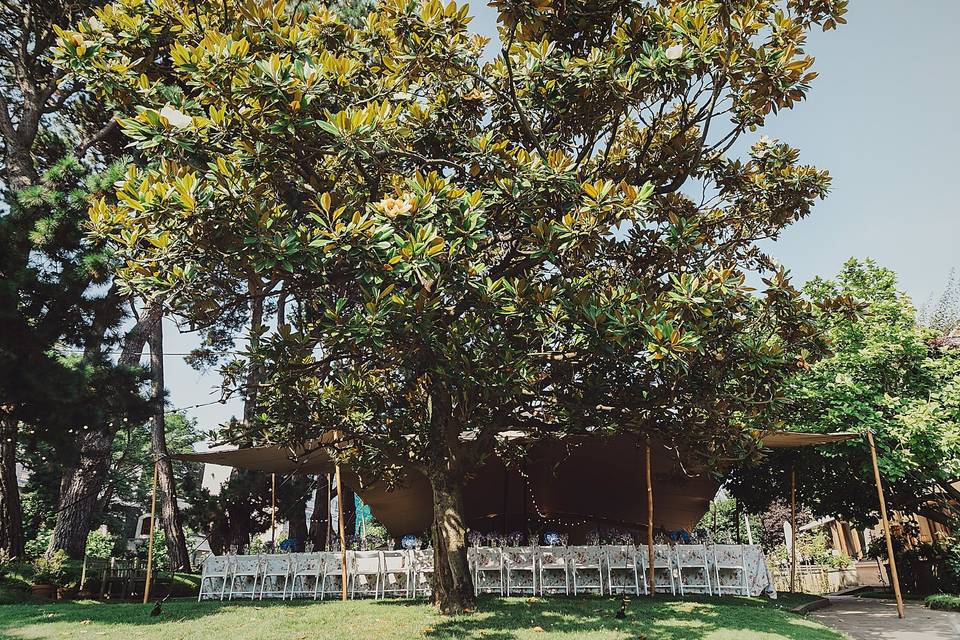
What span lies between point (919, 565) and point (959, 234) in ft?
60.3

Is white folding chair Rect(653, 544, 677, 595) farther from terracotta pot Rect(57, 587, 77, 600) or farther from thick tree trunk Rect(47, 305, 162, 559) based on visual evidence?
thick tree trunk Rect(47, 305, 162, 559)

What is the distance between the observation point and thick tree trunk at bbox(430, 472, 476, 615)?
6973 mm

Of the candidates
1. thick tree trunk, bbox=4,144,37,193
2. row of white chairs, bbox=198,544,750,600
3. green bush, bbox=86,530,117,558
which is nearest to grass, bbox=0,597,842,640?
row of white chairs, bbox=198,544,750,600

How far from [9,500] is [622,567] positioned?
980cm

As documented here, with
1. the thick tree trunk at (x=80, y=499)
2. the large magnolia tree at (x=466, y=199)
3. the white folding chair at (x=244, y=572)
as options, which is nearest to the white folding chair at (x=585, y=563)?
the large magnolia tree at (x=466, y=199)

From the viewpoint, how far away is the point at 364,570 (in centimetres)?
975

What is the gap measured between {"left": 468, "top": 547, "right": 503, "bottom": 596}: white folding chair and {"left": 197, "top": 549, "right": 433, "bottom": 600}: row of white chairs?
716mm

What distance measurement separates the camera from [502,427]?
7258mm

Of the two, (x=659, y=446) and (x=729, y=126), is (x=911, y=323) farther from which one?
(x=729, y=126)

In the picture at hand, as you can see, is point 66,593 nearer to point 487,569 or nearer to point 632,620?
point 487,569

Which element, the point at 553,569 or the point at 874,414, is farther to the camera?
the point at 874,414

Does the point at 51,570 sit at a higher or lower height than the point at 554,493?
lower

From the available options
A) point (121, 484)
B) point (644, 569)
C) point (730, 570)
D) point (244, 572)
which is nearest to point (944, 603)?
point (730, 570)

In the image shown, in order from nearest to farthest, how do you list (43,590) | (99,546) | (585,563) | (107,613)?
1. (107,613)
2. (585,563)
3. (43,590)
4. (99,546)
